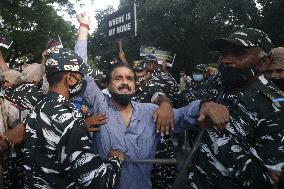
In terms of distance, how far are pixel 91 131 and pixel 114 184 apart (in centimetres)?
52

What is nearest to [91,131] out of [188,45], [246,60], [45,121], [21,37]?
[45,121]

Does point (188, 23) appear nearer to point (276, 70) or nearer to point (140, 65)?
point (140, 65)

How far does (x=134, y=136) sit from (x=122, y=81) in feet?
1.86

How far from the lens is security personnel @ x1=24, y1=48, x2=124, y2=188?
2.61m

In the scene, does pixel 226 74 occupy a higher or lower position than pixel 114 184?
higher

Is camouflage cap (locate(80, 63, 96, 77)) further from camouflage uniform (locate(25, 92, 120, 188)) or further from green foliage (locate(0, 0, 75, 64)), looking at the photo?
green foliage (locate(0, 0, 75, 64))

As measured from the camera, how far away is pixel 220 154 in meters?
2.67

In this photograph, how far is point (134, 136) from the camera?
10.6 feet

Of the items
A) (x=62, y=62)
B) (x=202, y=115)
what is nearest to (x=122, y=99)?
(x=62, y=62)

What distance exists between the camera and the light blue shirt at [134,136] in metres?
3.14

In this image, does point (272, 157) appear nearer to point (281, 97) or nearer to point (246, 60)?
point (281, 97)

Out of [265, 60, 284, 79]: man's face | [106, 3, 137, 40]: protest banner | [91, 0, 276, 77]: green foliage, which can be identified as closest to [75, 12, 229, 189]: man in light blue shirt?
[265, 60, 284, 79]: man's face

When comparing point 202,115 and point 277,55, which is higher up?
point 277,55

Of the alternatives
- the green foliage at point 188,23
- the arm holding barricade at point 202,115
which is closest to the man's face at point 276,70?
the arm holding barricade at point 202,115
